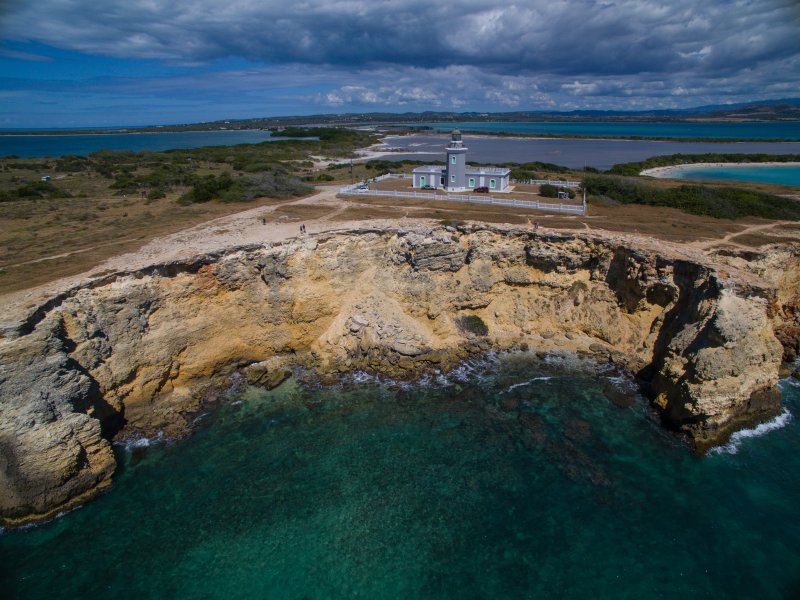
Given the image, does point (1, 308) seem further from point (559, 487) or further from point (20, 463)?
point (559, 487)

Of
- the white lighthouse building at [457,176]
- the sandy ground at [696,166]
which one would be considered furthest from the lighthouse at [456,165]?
the sandy ground at [696,166]

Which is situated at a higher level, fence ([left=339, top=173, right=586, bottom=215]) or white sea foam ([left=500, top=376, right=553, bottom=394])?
fence ([left=339, top=173, right=586, bottom=215])

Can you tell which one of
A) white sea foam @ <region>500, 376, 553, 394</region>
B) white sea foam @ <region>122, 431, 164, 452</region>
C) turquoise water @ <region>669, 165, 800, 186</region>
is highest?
turquoise water @ <region>669, 165, 800, 186</region>

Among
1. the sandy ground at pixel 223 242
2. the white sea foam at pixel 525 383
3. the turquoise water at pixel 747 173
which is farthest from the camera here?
the turquoise water at pixel 747 173

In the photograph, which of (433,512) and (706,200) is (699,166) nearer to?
(706,200)

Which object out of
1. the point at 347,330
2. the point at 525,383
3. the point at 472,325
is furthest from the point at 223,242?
the point at 525,383

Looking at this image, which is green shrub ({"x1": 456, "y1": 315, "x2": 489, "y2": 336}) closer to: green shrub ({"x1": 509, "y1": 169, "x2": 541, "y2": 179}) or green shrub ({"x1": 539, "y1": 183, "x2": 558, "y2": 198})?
green shrub ({"x1": 539, "y1": 183, "x2": 558, "y2": 198})

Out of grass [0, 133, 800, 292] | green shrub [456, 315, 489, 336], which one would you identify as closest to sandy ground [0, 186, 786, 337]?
grass [0, 133, 800, 292]

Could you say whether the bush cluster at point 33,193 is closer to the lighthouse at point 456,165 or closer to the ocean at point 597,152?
the lighthouse at point 456,165
